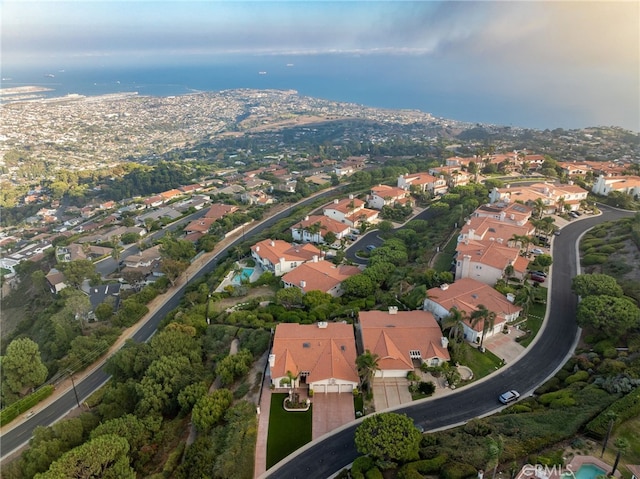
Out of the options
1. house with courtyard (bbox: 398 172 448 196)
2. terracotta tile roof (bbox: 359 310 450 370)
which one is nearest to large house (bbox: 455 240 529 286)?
terracotta tile roof (bbox: 359 310 450 370)

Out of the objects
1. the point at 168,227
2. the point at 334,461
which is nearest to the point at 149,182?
the point at 168,227

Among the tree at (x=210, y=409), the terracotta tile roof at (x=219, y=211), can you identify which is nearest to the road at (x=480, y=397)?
the tree at (x=210, y=409)

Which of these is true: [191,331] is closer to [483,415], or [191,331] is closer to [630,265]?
[483,415]

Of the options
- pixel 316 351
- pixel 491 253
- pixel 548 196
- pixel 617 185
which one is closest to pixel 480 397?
pixel 316 351

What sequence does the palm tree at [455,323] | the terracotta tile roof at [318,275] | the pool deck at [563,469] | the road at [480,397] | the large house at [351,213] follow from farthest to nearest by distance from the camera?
the large house at [351,213], the terracotta tile roof at [318,275], the palm tree at [455,323], the road at [480,397], the pool deck at [563,469]

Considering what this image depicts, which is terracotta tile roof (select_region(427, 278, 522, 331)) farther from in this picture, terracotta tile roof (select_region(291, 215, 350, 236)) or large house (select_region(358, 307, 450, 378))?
terracotta tile roof (select_region(291, 215, 350, 236))

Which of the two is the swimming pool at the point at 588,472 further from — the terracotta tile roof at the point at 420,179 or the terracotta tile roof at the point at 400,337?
the terracotta tile roof at the point at 420,179

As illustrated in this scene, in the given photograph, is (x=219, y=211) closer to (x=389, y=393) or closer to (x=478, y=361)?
(x=389, y=393)
